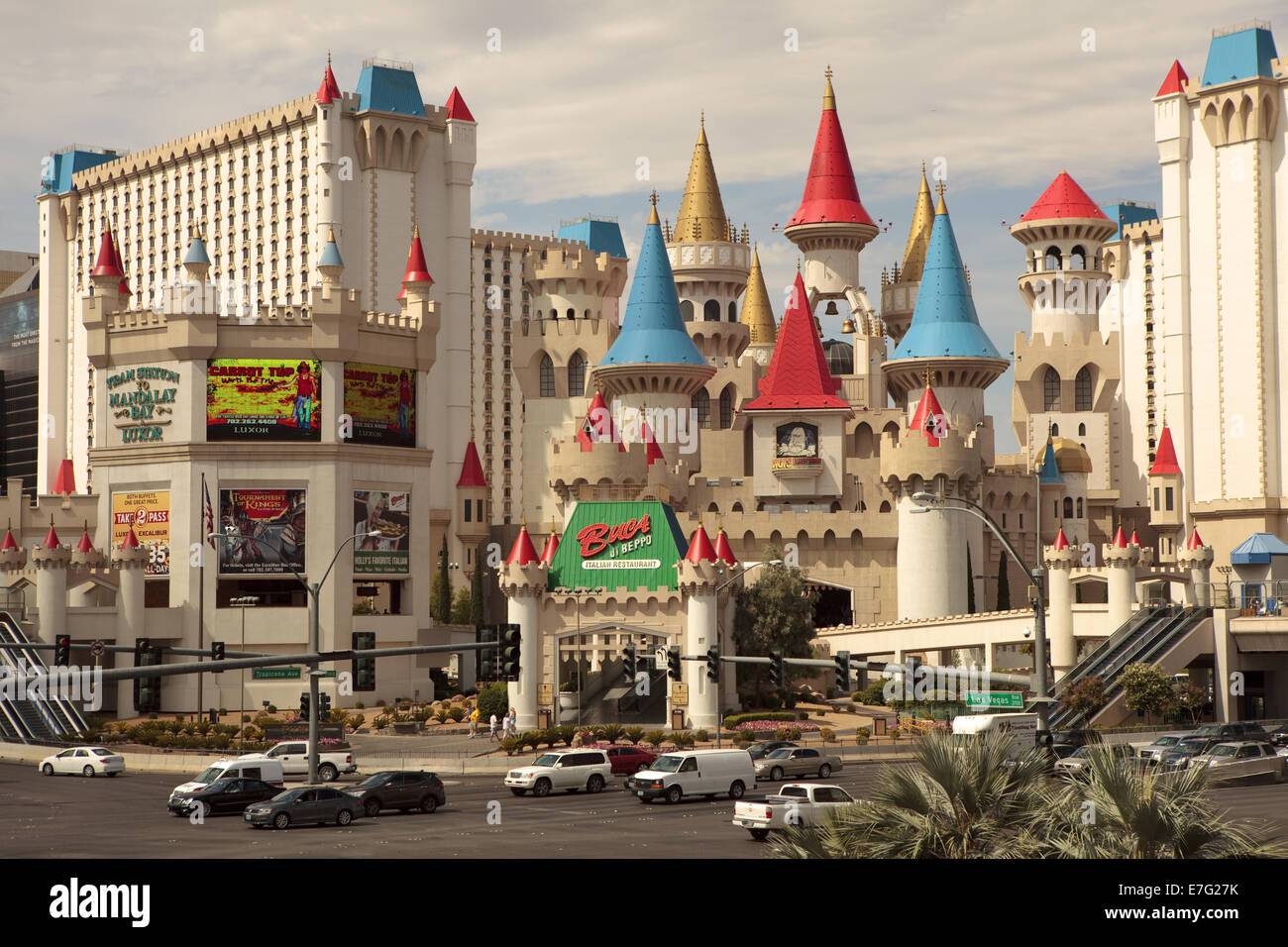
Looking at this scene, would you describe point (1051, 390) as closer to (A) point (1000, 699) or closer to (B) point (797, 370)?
(B) point (797, 370)

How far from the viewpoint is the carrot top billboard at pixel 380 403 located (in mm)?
83625

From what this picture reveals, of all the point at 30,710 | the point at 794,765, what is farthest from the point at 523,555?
the point at 794,765

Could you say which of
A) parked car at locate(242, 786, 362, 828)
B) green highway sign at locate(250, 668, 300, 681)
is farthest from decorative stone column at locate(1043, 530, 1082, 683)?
parked car at locate(242, 786, 362, 828)

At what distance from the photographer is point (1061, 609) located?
247 feet

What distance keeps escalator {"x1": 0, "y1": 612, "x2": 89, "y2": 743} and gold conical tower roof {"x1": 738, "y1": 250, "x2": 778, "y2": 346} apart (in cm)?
6852

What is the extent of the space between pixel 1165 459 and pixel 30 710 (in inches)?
2779

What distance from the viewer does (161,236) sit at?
495 ft

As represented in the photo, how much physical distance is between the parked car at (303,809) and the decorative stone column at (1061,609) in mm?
42525

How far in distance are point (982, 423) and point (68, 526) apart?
5708 centimetres

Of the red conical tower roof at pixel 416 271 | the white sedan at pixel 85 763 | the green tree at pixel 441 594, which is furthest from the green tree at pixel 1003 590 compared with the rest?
the white sedan at pixel 85 763

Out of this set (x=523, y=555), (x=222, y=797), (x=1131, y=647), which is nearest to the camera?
(x=222, y=797)

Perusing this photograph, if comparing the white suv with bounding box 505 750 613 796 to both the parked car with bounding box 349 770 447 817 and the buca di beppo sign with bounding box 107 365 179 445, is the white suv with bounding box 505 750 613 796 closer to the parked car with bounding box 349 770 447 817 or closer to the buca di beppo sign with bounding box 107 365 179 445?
the parked car with bounding box 349 770 447 817

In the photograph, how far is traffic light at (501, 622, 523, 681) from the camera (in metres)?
37.2
